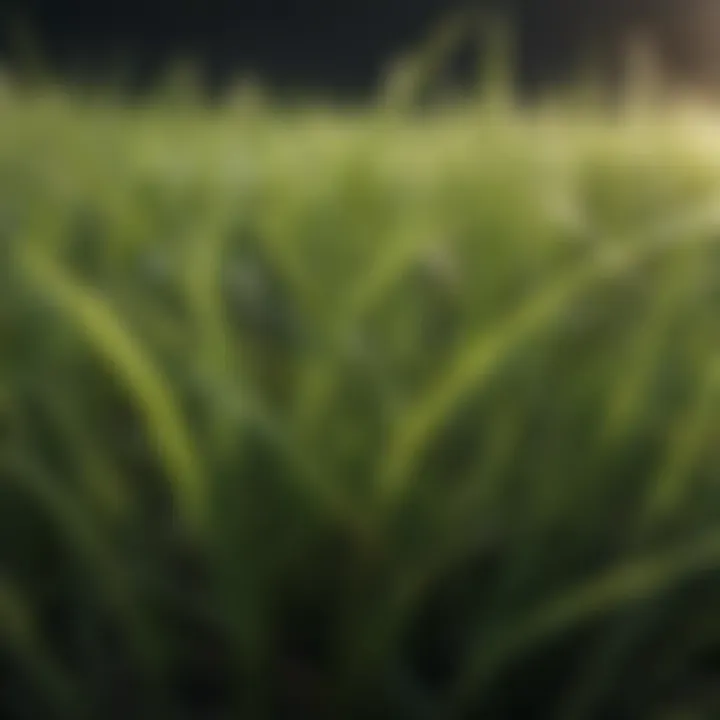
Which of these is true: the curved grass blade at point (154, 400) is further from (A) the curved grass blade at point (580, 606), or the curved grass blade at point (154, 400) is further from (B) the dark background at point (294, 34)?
(B) the dark background at point (294, 34)

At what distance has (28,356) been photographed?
354 mm

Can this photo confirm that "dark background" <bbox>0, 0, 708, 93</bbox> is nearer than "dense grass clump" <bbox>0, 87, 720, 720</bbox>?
No

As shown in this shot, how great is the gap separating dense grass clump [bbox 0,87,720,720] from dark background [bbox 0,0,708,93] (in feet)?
4.84

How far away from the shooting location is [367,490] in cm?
28

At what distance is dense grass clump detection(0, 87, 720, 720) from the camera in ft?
0.86

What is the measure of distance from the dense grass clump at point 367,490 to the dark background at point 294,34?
1.47m

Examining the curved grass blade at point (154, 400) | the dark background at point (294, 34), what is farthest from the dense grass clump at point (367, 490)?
the dark background at point (294, 34)

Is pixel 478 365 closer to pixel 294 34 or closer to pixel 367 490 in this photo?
pixel 367 490

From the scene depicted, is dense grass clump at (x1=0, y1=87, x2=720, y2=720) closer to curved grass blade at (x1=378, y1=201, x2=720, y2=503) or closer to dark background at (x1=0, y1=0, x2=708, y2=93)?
curved grass blade at (x1=378, y1=201, x2=720, y2=503)

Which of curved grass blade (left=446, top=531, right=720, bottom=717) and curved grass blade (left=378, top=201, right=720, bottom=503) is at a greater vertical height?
curved grass blade (left=378, top=201, right=720, bottom=503)

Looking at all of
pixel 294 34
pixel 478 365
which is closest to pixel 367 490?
pixel 478 365

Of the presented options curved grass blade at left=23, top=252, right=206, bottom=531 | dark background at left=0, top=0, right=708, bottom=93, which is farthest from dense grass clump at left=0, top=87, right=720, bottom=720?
dark background at left=0, top=0, right=708, bottom=93

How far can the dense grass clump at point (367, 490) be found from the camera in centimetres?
26

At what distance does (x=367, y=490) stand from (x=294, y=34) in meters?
1.66
